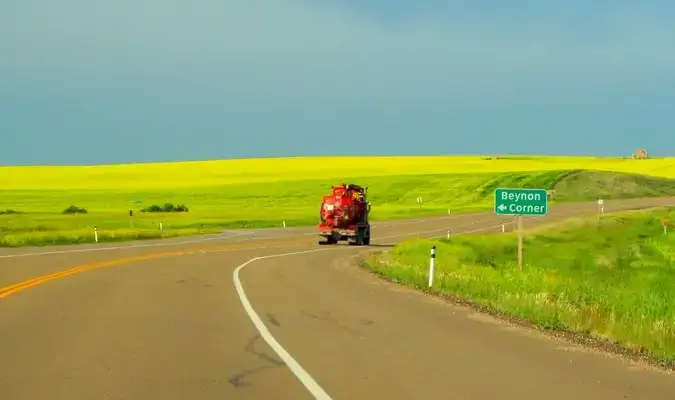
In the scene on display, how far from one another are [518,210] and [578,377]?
717 inches

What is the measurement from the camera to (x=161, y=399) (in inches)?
346

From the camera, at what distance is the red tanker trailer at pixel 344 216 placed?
46.1m

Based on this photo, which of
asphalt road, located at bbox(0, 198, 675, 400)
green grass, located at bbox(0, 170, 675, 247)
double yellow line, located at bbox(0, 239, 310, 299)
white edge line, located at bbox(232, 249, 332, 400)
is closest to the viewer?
white edge line, located at bbox(232, 249, 332, 400)

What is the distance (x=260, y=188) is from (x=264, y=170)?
29.5 meters

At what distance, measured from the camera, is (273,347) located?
12172mm

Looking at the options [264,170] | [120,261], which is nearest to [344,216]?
[120,261]

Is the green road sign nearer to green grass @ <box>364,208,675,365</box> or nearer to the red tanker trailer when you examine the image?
green grass @ <box>364,208,675,365</box>

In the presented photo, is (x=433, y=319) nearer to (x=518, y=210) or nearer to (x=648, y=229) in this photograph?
(x=518, y=210)

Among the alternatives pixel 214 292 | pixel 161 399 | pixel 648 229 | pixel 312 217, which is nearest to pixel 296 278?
pixel 214 292

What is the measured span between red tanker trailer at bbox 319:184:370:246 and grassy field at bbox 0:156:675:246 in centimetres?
1293

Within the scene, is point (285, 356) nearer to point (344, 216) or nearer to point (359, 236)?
point (344, 216)

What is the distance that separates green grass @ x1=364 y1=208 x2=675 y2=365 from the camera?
47.1 ft

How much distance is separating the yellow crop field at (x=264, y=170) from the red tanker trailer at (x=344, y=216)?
235 feet

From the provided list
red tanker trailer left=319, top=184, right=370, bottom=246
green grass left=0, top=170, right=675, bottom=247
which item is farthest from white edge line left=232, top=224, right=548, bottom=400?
green grass left=0, top=170, right=675, bottom=247
